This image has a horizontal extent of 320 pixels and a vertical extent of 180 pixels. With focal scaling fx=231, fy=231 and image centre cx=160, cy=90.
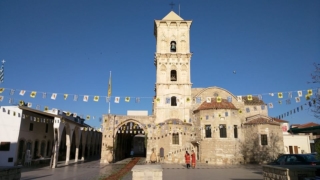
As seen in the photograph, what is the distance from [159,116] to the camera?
1246 inches

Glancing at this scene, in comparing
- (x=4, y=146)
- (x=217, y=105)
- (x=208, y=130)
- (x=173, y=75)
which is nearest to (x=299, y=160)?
(x=208, y=130)

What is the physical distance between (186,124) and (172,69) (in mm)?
8414

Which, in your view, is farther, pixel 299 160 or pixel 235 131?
pixel 235 131

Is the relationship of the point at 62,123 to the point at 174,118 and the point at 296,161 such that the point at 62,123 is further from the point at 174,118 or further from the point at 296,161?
the point at 296,161

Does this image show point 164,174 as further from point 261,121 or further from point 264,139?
point 261,121

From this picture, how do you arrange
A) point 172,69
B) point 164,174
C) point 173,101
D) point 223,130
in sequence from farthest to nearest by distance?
point 172,69, point 173,101, point 223,130, point 164,174

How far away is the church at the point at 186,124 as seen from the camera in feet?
94.3

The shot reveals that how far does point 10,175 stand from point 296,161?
16.6m

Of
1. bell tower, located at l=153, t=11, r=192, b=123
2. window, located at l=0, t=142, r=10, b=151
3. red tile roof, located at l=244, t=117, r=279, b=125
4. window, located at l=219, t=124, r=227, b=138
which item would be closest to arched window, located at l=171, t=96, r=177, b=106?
bell tower, located at l=153, t=11, r=192, b=123


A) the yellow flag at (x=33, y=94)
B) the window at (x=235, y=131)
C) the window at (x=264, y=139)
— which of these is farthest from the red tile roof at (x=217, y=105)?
the yellow flag at (x=33, y=94)

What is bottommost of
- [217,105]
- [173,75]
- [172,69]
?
[217,105]

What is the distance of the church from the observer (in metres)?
28.7

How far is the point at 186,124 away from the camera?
30.5 meters

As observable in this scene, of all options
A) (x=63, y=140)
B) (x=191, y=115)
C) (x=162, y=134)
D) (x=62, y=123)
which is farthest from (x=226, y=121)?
(x=63, y=140)
